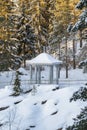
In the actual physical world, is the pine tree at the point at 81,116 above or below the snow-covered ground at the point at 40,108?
above

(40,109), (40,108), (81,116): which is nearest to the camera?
(81,116)

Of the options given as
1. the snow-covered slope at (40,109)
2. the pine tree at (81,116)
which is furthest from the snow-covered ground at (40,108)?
the pine tree at (81,116)

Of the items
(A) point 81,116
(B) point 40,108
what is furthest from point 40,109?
(A) point 81,116

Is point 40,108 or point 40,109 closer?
point 40,109

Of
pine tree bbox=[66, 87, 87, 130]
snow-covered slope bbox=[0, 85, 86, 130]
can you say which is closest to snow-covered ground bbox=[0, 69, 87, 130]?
snow-covered slope bbox=[0, 85, 86, 130]

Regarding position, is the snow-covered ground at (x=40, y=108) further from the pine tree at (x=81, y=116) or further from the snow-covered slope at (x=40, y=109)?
the pine tree at (x=81, y=116)

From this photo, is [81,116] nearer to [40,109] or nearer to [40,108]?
[40,109]

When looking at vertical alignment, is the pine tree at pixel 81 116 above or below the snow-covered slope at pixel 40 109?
above

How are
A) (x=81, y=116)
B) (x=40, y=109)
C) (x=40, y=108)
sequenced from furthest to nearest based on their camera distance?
(x=40, y=108)
(x=40, y=109)
(x=81, y=116)

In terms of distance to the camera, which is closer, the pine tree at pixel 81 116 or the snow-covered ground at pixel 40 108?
the pine tree at pixel 81 116

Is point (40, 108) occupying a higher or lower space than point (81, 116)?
lower

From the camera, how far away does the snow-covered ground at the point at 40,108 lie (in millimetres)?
26422

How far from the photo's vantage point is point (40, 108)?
95.9 ft

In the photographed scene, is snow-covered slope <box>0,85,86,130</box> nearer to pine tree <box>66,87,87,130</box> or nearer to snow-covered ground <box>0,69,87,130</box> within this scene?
snow-covered ground <box>0,69,87,130</box>
